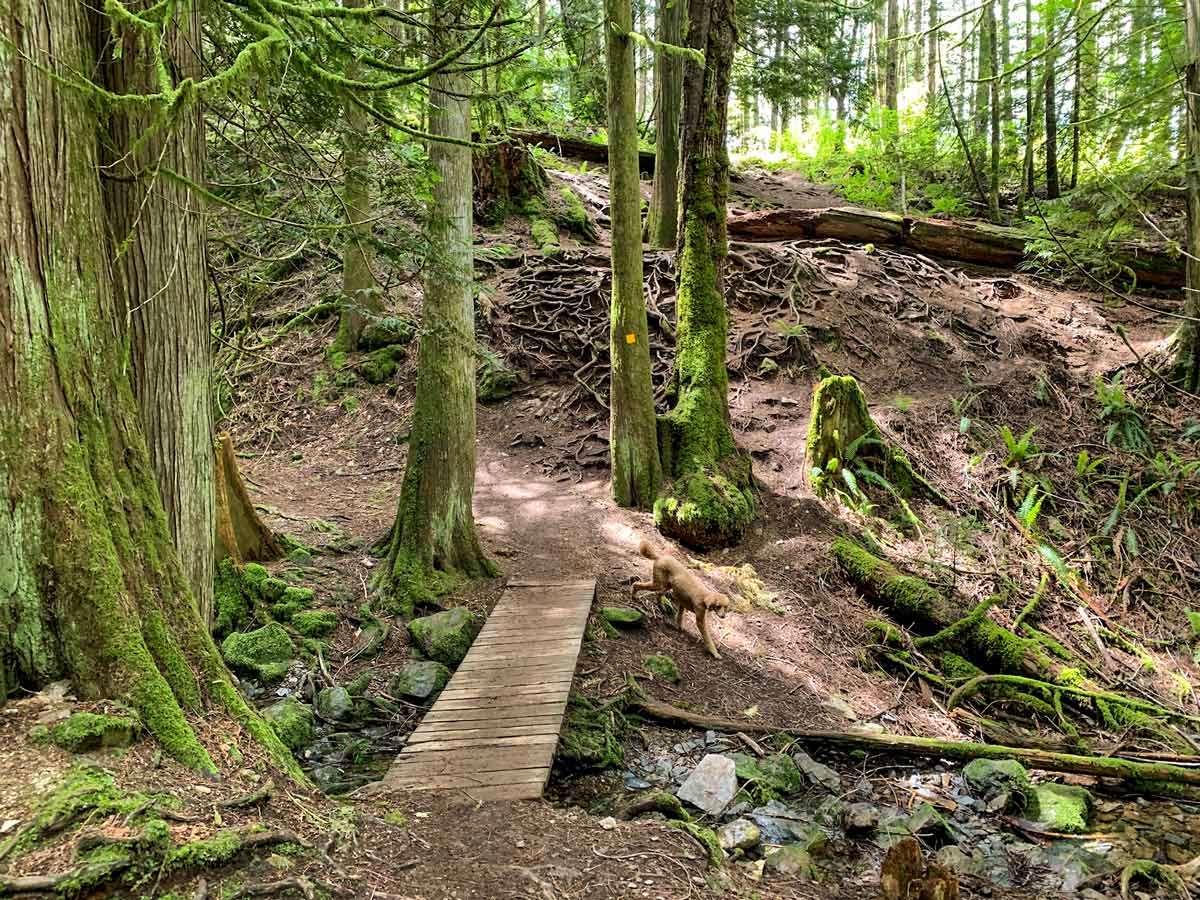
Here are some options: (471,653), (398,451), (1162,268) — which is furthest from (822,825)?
(1162,268)

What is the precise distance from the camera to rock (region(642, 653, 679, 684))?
6613 mm

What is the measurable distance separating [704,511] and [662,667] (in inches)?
92.0

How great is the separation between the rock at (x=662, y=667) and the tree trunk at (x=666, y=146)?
8.94m

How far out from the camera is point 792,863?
14.3 feet

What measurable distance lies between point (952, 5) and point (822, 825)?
30.9m

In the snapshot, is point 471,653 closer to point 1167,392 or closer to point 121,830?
point 121,830

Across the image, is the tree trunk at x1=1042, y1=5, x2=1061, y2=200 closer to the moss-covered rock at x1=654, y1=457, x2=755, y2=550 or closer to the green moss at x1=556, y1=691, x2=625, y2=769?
the moss-covered rock at x1=654, y1=457, x2=755, y2=550

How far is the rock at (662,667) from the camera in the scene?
6.61 m

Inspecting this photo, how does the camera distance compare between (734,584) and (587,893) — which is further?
(734,584)

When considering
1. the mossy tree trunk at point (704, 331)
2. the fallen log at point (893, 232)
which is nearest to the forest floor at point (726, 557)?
the mossy tree trunk at point (704, 331)

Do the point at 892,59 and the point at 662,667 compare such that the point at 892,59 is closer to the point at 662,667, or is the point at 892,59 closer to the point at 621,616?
the point at 621,616

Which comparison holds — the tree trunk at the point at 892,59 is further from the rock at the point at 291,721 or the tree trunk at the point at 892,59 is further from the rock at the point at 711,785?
the rock at the point at 291,721

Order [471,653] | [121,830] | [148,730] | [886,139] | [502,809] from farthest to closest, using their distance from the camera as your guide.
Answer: [886,139] < [471,653] < [502,809] < [148,730] < [121,830]

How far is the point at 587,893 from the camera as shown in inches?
131
